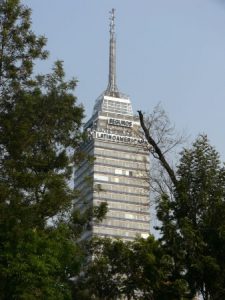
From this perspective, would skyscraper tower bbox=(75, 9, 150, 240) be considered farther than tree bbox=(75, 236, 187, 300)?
Yes

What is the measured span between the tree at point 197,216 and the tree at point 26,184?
3.37 m

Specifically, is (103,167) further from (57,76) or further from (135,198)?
(57,76)

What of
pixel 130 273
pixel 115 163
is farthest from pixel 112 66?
pixel 130 273

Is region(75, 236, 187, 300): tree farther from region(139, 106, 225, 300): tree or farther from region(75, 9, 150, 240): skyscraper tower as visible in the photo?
region(75, 9, 150, 240): skyscraper tower

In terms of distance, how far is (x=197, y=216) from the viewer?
20.3 m

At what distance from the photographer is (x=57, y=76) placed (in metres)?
21.5

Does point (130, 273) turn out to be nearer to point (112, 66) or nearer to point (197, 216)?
point (197, 216)

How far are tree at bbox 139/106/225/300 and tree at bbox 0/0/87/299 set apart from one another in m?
3.37

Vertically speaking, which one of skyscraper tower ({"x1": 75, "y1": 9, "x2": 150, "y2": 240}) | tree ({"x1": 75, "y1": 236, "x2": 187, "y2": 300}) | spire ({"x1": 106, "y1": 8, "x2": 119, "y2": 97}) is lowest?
tree ({"x1": 75, "y1": 236, "x2": 187, "y2": 300})

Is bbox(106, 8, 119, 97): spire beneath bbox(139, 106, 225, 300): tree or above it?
above

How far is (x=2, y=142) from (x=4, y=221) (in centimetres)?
236

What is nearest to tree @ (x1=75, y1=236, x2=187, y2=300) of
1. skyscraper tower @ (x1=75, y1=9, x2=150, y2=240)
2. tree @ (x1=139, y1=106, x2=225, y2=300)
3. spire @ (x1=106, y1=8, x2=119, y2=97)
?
tree @ (x1=139, y1=106, x2=225, y2=300)

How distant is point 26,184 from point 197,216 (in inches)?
240

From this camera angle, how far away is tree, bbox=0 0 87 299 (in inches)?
699
